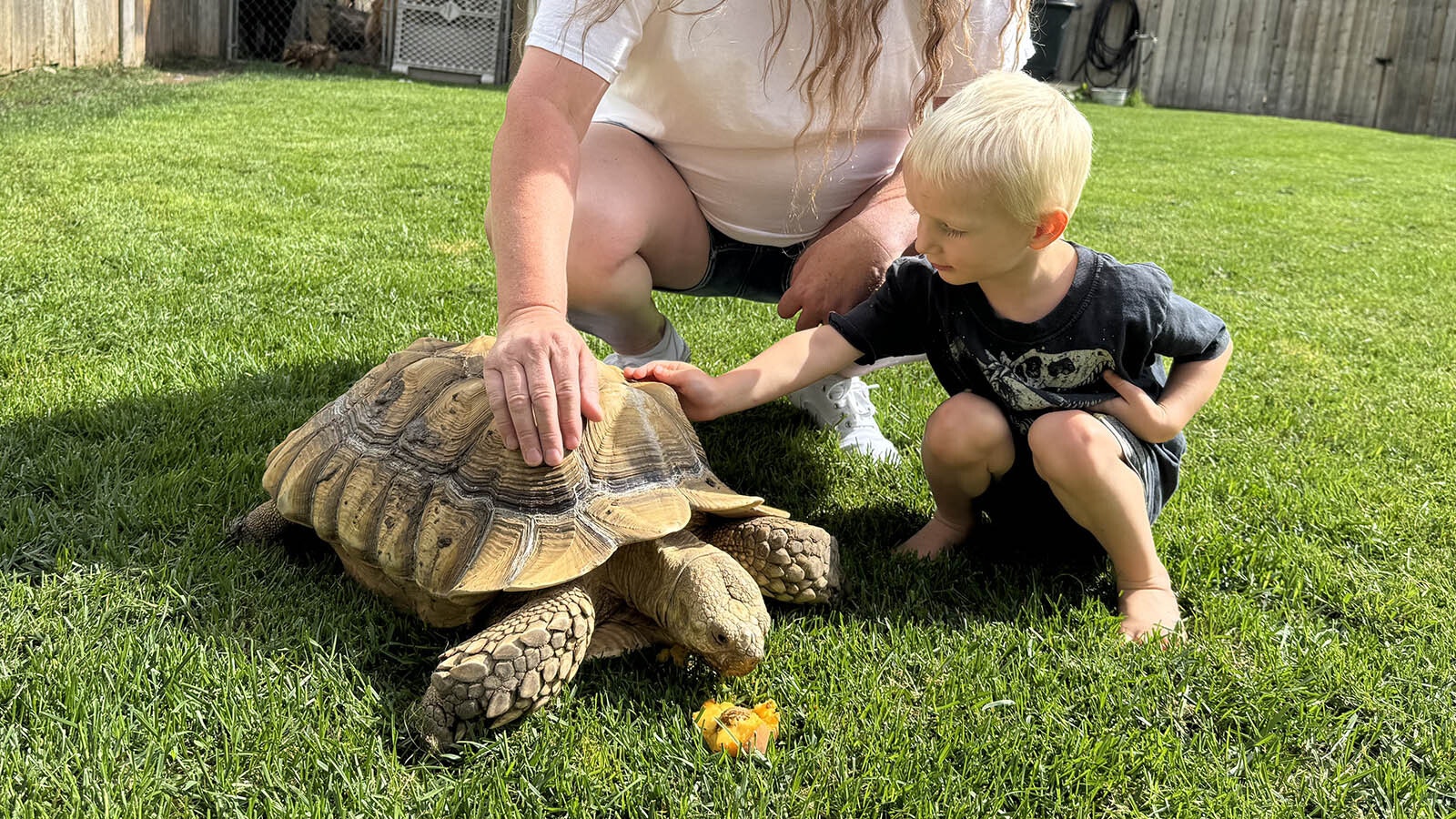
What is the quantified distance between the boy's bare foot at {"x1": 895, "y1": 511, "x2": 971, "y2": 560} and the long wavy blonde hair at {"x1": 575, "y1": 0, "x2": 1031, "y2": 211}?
101 cm

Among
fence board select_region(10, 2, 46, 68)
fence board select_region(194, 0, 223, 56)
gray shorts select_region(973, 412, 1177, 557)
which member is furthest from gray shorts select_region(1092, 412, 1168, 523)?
fence board select_region(194, 0, 223, 56)

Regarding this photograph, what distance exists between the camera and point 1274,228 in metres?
7.35

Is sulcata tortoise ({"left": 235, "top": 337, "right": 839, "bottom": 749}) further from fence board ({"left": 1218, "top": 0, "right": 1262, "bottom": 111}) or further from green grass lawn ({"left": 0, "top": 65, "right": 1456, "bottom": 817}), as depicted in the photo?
fence board ({"left": 1218, "top": 0, "right": 1262, "bottom": 111})

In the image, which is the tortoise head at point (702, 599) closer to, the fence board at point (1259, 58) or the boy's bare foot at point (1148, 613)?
the boy's bare foot at point (1148, 613)

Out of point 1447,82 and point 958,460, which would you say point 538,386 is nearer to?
point 958,460

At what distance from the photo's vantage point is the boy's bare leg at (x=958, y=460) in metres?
2.38

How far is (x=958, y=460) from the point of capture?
7.98 feet

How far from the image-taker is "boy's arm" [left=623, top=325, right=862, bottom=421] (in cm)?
246

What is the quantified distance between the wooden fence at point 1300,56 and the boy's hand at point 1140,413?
16698 mm

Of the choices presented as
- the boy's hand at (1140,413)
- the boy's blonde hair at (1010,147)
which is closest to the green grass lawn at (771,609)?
the boy's hand at (1140,413)

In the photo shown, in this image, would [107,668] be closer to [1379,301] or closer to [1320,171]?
[1379,301]

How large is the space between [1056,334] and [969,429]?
29 cm

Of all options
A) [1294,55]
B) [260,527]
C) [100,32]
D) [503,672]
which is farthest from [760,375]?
[1294,55]

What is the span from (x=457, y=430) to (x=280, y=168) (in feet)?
18.5
